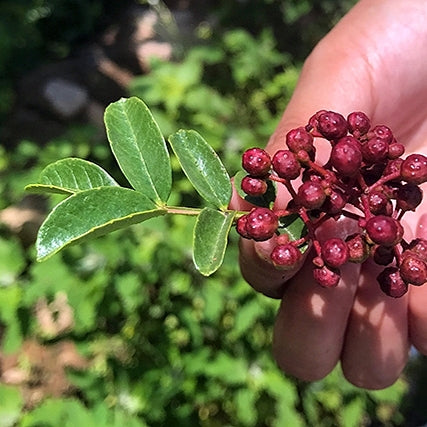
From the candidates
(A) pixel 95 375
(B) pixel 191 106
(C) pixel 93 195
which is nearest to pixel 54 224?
(C) pixel 93 195

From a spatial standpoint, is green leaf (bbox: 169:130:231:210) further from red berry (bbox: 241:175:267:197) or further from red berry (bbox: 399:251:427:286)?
red berry (bbox: 399:251:427:286)

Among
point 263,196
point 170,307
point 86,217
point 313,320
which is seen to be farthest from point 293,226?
point 170,307

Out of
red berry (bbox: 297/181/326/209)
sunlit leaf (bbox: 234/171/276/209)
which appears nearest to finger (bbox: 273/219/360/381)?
sunlit leaf (bbox: 234/171/276/209)

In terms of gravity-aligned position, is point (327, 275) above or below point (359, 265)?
above

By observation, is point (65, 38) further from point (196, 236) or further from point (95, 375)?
point (196, 236)

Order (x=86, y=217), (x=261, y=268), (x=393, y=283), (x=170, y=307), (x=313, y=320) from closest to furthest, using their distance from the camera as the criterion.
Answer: (x=86, y=217) → (x=393, y=283) → (x=261, y=268) → (x=313, y=320) → (x=170, y=307)

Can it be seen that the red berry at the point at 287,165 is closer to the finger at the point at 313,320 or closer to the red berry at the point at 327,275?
the red berry at the point at 327,275

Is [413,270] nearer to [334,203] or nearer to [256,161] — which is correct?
[334,203]
